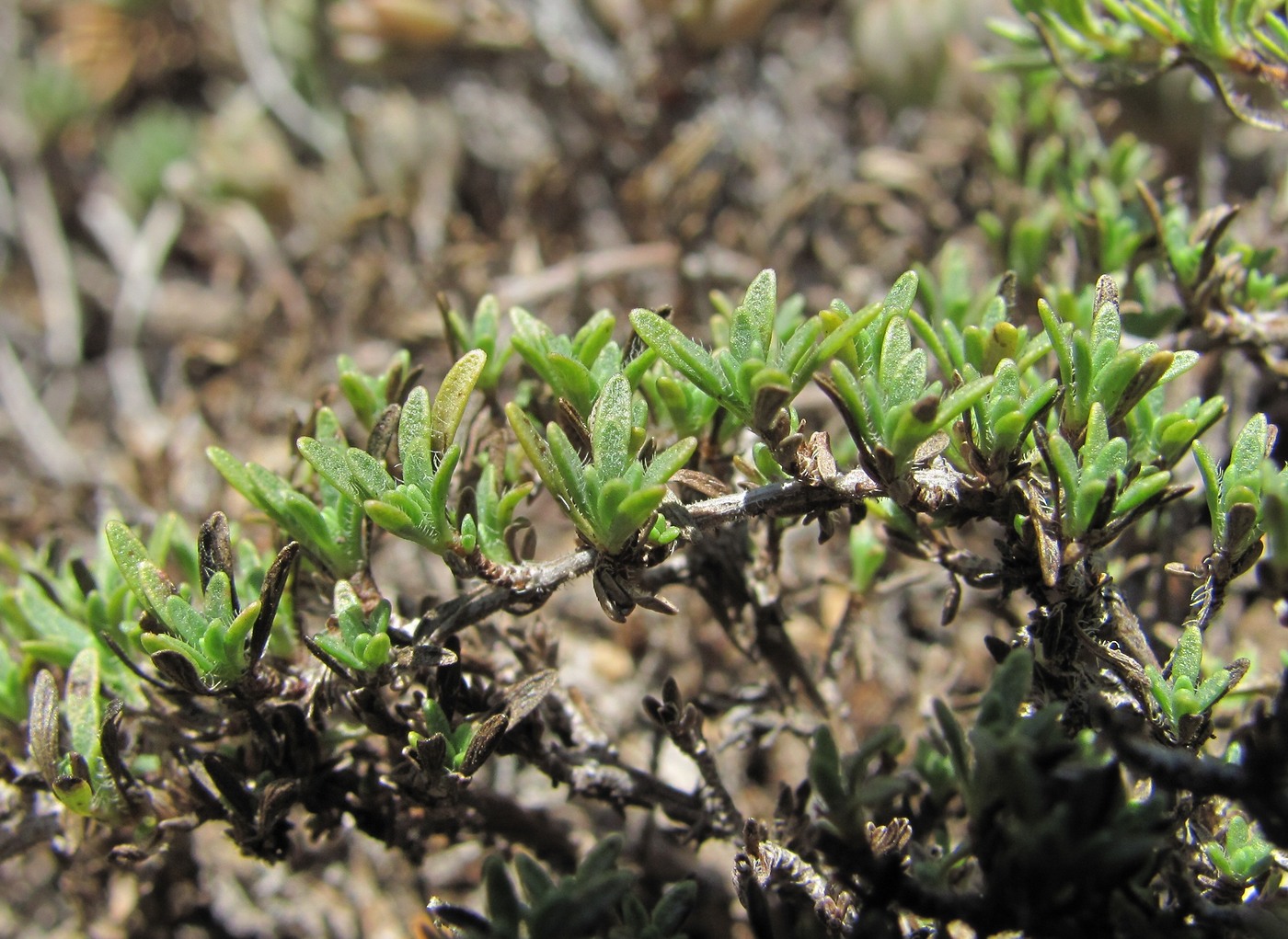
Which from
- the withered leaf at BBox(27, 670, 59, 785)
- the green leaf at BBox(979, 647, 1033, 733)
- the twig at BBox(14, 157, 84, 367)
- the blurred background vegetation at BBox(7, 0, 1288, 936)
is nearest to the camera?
the green leaf at BBox(979, 647, 1033, 733)

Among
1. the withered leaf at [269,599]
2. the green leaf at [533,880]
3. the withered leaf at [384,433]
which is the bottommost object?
the green leaf at [533,880]

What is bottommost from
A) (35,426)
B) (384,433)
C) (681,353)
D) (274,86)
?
(35,426)

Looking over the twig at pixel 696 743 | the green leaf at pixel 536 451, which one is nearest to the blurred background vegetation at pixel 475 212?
the twig at pixel 696 743

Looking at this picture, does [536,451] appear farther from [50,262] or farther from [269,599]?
[50,262]

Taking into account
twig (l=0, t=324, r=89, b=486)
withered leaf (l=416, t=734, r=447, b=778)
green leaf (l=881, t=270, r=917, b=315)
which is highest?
green leaf (l=881, t=270, r=917, b=315)

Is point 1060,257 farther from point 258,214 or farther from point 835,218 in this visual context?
point 258,214

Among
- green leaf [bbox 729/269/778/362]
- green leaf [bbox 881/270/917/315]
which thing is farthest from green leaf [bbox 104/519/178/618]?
green leaf [bbox 881/270/917/315]

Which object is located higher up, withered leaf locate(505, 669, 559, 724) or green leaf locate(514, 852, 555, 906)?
withered leaf locate(505, 669, 559, 724)

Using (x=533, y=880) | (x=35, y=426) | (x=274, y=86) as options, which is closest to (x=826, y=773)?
(x=533, y=880)

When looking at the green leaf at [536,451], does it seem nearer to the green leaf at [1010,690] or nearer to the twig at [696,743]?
the twig at [696,743]

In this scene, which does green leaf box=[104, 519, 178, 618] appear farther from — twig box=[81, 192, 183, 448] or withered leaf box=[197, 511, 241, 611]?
twig box=[81, 192, 183, 448]

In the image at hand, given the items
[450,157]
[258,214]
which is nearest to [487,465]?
[450,157]

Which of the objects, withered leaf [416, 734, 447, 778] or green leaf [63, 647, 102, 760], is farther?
green leaf [63, 647, 102, 760]
